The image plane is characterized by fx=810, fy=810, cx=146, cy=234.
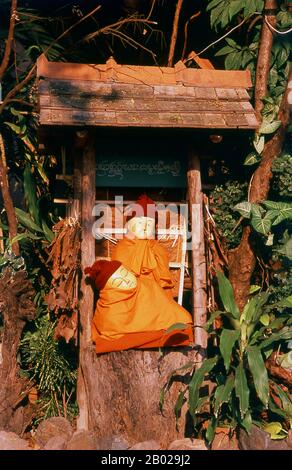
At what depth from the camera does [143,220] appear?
754 centimetres

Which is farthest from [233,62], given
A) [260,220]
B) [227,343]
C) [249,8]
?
[227,343]

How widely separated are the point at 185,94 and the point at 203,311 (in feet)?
6.63

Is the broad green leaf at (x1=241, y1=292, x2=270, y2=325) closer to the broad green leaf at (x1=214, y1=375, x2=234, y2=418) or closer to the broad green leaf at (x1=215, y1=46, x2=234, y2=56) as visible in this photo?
the broad green leaf at (x1=214, y1=375, x2=234, y2=418)

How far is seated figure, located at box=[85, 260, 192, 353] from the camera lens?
267 inches

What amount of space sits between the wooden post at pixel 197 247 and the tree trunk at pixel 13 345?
1537 millimetres

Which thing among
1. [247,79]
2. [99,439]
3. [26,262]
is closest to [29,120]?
[26,262]

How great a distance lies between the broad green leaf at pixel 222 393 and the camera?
6450mm

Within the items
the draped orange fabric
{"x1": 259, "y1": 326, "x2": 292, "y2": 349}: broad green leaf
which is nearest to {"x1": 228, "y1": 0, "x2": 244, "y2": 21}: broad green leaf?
the draped orange fabric

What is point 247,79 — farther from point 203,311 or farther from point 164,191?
point 203,311

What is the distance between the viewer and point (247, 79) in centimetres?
782

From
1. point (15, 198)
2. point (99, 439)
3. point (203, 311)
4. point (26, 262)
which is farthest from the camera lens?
point (15, 198)

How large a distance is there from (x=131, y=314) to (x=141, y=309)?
98mm

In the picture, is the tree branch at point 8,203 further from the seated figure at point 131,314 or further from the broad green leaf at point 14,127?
the seated figure at point 131,314

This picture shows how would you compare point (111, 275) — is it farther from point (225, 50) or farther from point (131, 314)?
point (225, 50)
